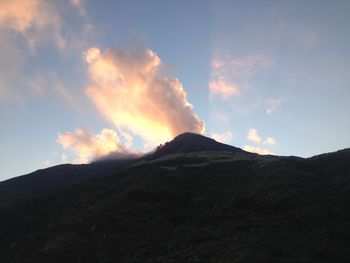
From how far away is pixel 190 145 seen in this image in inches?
4978

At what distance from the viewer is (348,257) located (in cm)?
2511

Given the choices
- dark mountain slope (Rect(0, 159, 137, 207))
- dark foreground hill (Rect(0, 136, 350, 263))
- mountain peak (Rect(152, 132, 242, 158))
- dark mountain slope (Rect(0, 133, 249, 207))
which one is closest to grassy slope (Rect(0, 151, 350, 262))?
dark foreground hill (Rect(0, 136, 350, 263))

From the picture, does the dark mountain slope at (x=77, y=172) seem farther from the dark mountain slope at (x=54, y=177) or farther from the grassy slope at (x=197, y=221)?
the grassy slope at (x=197, y=221)

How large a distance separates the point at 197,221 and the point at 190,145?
8939cm

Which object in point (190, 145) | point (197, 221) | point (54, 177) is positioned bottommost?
point (197, 221)

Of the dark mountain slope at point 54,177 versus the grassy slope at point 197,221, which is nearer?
the grassy slope at point 197,221

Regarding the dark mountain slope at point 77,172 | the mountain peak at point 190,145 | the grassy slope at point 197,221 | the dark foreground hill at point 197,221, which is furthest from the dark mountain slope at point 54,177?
the dark foreground hill at point 197,221

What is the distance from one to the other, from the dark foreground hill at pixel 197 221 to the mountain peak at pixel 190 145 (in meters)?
59.5

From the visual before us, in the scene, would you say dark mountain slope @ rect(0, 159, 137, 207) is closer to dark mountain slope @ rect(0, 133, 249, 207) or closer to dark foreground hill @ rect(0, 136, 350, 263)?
dark mountain slope @ rect(0, 133, 249, 207)

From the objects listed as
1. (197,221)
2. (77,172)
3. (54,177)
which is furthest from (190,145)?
(197,221)

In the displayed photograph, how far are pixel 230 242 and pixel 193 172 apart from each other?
123ft

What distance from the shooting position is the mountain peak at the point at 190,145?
122 m

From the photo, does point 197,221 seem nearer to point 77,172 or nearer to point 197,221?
point 197,221

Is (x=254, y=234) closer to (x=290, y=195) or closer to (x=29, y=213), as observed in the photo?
(x=290, y=195)
